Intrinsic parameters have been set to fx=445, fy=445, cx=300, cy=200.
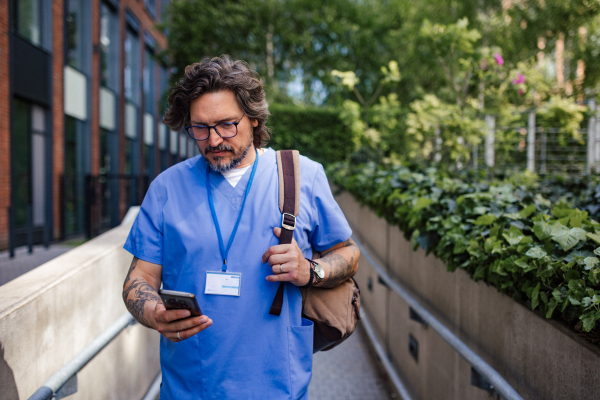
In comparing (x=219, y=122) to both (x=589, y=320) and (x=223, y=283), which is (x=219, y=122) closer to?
(x=223, y=283)

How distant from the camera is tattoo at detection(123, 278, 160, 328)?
1596mm

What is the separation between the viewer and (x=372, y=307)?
5.52 metres

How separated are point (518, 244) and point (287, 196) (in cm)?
119

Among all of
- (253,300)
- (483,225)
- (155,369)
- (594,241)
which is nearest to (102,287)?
(155,369)

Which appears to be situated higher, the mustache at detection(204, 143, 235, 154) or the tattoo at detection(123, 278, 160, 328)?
the mustache at detection(204, 143, 235, 154)

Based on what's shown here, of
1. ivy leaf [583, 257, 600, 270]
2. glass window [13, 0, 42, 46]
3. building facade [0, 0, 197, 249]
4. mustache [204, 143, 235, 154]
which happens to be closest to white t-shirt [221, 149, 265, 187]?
mustache [204, 143, 235, 154]

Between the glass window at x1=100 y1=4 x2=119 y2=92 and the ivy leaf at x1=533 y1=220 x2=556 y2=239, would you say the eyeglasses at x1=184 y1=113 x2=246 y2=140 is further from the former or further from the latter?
the glass window at x1=100 y1=4 x2=119 y2=92

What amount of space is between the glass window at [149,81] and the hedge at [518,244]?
1973cm

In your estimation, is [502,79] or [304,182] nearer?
[304,182]

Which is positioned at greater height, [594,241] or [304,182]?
[304,182]

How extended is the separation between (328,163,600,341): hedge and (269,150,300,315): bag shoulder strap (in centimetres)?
102

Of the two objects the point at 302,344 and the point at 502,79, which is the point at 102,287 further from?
the point at 502,79

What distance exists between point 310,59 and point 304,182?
67.5 ft

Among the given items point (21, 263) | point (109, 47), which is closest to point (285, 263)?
point (21, 263)
